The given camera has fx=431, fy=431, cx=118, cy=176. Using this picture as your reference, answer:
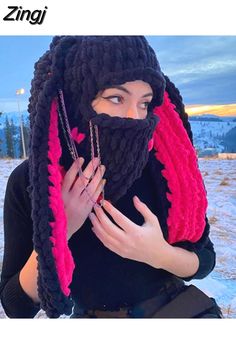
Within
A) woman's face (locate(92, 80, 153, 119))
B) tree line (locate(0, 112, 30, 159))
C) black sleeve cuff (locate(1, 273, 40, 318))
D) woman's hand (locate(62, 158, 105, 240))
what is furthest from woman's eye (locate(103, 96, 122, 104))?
black sleeve cuff (locate(1, 273, 40, 318))

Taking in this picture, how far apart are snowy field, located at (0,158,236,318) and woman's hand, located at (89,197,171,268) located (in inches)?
8.3

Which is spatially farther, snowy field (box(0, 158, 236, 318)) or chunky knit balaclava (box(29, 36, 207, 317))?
snowy field (box(0, 158, 236, 318))

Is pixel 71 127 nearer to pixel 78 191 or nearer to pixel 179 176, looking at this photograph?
pixel 78 191

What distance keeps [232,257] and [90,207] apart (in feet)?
1.32

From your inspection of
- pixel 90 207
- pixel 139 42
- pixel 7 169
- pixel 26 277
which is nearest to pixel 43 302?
pixel 26 277

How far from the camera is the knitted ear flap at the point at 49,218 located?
704 mm

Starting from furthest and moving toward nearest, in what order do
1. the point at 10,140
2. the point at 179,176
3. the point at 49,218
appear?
the point at 10,140
the point at 179,176
the point at 49,218

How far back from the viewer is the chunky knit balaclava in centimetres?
70

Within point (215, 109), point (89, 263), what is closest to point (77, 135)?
point (89, 263)

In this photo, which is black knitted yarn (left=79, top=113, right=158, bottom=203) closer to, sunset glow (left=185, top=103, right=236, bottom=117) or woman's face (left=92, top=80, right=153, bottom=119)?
woman's face (left=92, top=80, right=153, bottom=119)

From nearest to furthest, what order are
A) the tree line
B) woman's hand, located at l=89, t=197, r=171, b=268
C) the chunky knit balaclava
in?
the chunky knit balaclava
woman's hand, located at l=89, t=197, r=171, b=268
the tree line

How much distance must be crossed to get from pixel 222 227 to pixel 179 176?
27cm

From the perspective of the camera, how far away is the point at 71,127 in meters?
0.76

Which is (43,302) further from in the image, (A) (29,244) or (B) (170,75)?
(B) (170,75)
